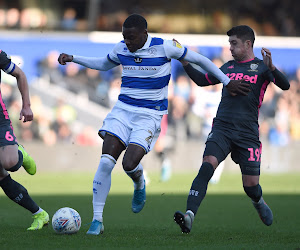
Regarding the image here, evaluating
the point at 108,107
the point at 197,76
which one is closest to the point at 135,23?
the point at 197,76

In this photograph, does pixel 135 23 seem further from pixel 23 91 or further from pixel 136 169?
pixel 136 169

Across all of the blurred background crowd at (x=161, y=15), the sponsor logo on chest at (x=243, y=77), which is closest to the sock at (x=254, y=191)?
the sponsor logo on chest at (x=243, y=77)

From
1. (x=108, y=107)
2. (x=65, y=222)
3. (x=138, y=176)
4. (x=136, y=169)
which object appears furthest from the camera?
(x=108, y=107)

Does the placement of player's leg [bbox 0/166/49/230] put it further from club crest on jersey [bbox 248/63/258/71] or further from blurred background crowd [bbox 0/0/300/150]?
blurred background crowd [bbox 0/0/300/150]

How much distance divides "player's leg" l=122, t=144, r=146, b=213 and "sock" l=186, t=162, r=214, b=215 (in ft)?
2.28

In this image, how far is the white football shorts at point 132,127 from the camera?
25.3 ft

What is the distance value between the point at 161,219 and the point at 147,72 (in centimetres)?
247

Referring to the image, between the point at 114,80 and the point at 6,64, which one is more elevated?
the point at 6,64

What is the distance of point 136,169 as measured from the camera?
27.5 feet

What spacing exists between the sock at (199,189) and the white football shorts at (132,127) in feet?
2.35

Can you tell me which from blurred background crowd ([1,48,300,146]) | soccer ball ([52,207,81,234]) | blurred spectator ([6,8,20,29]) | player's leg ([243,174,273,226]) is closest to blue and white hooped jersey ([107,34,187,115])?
player's leg ([243,174,273,226])

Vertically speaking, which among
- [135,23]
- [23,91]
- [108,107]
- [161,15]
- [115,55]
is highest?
[135,23]

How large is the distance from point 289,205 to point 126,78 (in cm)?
496

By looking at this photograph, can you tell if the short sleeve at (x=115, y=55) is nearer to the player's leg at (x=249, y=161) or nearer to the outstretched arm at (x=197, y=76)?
the outstretched arm at (x=197, y=76)
